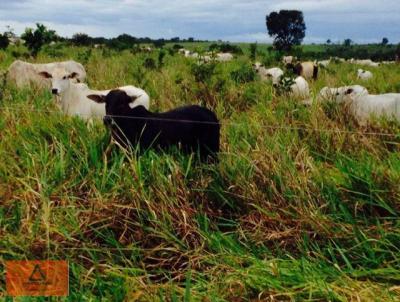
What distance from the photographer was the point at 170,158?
3943mm

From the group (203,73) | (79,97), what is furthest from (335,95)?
(79,97)

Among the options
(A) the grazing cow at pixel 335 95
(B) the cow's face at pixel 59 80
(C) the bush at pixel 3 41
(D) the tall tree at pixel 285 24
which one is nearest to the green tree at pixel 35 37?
(C) the bush at pixel 3 41

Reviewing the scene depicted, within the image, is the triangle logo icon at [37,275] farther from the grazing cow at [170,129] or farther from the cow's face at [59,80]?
the cow's face at [59,80]

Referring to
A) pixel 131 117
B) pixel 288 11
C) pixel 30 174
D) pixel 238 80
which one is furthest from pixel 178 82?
pixel 288 11

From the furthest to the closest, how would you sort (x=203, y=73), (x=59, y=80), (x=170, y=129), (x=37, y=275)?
(x=203, y=73) < (x=59, y=80) < (x=170, y=129) < (x=37, y=275)

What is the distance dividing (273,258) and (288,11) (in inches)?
2403

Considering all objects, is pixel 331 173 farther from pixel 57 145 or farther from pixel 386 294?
pixel 57 145

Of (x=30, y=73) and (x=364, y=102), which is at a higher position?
(x=30, y=73)

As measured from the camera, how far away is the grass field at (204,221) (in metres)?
2.75

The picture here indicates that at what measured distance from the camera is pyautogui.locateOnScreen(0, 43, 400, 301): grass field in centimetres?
275

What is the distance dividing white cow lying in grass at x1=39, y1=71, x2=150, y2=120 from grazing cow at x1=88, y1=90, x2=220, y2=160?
1.96 m

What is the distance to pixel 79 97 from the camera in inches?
289

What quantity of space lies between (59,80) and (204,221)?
5227mm

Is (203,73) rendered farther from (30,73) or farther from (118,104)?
(30,73)
